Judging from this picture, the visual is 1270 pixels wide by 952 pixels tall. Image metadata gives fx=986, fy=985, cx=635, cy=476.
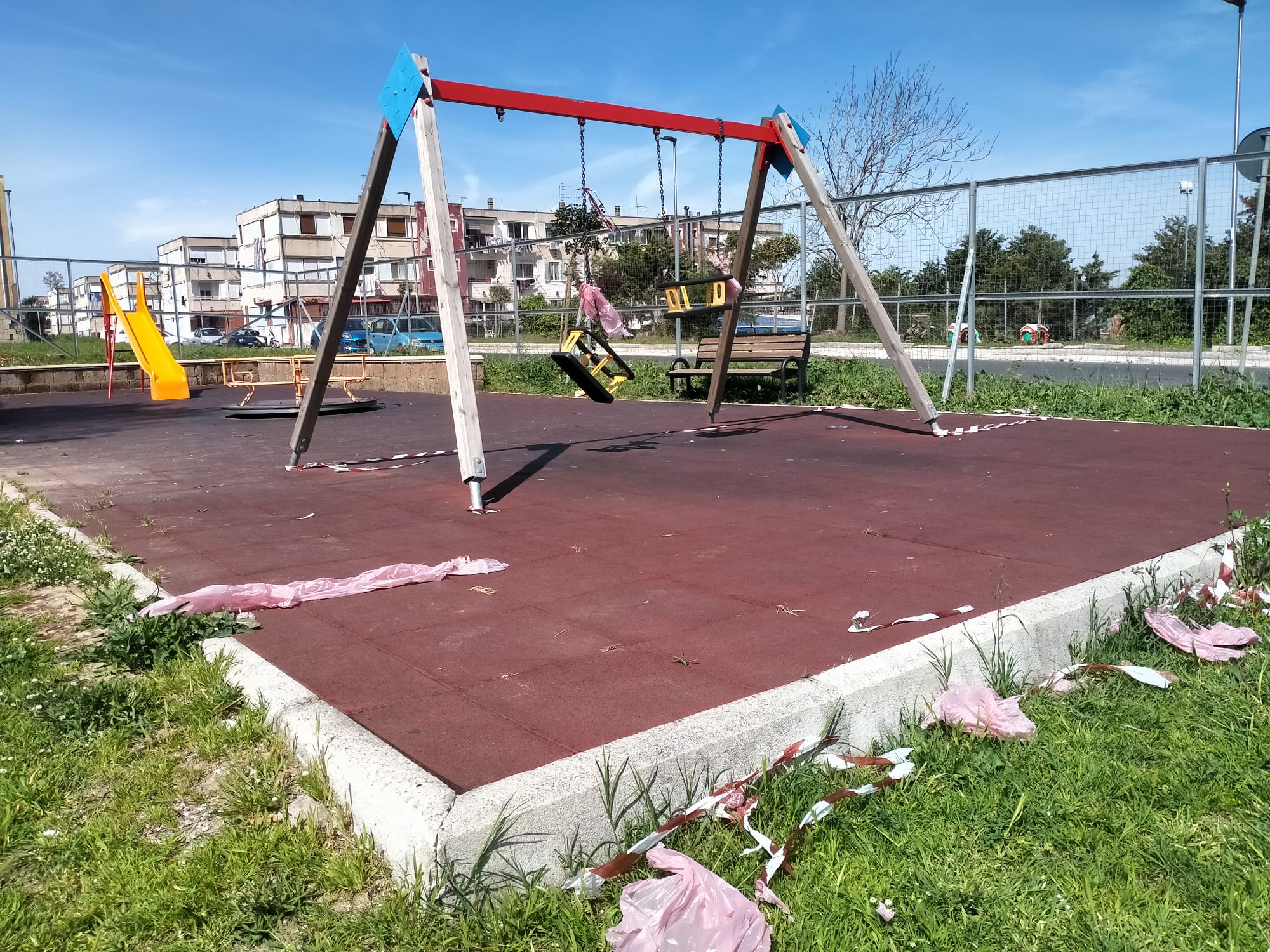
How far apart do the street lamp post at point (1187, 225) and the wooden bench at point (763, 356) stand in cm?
419

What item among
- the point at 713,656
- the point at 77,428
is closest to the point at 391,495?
the point at 713,656

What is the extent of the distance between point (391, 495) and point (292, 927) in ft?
16.2

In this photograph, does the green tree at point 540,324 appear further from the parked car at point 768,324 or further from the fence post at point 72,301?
the fence post at point 72,301

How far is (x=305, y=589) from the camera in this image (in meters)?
4.23

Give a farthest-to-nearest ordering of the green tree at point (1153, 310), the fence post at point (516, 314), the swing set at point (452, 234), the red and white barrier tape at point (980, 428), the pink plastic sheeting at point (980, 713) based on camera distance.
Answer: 1. the fence post at point (516, 314)
2. the green tree at point (1153, 310)
3. the red and white barrier tape at point (980, 428)
4. the swing set at point (452, 234)
5. the pink plastic sheeting at point (980, 713)

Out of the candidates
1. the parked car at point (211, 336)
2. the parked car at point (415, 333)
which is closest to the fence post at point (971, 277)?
the parked car at point (415, 333)

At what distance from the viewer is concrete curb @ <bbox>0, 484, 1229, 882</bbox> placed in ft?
7.07

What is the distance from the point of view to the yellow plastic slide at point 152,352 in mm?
17391

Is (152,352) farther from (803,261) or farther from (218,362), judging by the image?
(803,261)

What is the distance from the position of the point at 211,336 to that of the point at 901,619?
44151 millimetres

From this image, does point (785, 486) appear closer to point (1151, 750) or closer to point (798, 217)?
point (1151, 750)

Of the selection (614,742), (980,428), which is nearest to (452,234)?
(614,742)

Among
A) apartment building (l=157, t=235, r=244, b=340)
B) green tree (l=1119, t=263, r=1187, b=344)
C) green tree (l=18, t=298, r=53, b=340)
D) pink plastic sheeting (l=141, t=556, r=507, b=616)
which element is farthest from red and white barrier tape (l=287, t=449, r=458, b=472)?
apartment building (l=157, t=235, r=244, b=340)

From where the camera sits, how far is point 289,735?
2.74 meters
